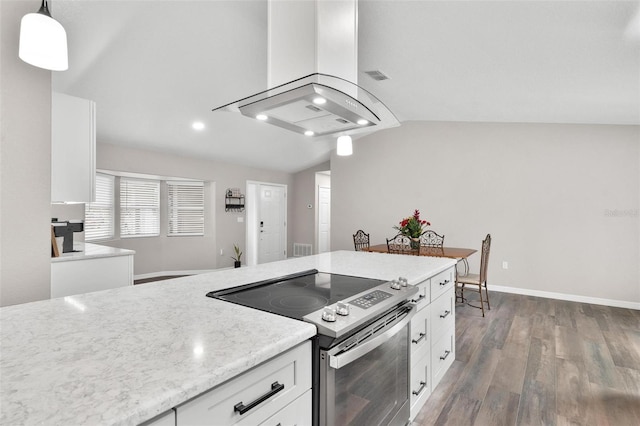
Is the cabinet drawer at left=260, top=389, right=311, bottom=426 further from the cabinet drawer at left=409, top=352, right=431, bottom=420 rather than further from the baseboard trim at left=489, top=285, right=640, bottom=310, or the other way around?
the baseboard trim at left=489, top=285, right=640, bottom=310

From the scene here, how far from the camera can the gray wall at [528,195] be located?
15.0ft

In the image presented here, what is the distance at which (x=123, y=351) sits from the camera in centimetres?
87

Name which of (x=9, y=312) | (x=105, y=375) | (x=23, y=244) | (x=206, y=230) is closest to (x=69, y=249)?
(x=23, y=244)

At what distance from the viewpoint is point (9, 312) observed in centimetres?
118

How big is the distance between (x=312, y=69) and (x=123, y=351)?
1388 mm

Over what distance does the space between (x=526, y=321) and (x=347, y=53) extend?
149 inches

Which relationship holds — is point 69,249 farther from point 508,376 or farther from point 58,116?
point 508,376

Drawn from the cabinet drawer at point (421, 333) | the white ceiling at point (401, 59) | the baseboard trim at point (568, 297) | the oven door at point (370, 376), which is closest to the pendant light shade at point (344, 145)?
the white ceiling at point (401, 59)

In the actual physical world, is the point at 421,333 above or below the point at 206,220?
below

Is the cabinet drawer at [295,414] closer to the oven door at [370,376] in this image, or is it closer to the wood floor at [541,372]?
the oven door at [370,376]

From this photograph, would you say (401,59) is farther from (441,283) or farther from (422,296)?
(422,296)

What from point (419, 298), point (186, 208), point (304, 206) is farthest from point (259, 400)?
point (304, 206)

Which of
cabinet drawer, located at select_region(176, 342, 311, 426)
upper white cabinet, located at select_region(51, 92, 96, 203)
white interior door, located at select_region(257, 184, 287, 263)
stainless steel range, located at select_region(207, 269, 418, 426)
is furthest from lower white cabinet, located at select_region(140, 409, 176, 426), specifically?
white interior door, located at select_region(257, 184, 287, 263)

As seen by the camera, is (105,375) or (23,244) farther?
(23,244)
